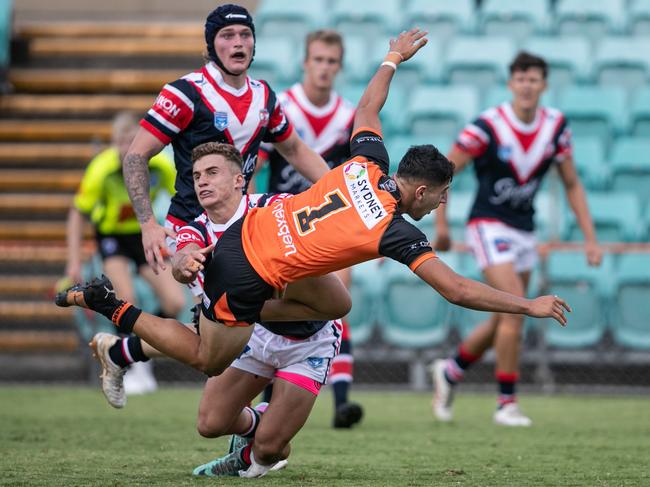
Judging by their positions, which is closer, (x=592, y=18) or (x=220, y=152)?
(x=220, y=152)

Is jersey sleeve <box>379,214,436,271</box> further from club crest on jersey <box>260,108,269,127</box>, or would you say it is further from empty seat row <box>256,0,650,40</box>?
empty seat row <box>256,0,650,40</box>

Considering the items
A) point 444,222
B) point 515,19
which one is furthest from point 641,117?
point 444,222

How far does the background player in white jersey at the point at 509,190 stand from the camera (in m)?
8.37

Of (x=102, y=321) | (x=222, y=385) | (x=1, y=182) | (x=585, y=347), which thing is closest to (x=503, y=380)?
(x=585, y=347)

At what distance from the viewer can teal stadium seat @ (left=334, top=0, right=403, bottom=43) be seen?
13.6 m

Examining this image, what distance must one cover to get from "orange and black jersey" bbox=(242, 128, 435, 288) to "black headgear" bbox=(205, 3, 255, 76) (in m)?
1.11

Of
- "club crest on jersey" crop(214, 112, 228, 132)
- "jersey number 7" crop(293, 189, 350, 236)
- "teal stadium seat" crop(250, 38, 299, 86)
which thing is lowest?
"jersey number 7" crop(293, 189, 350, 236)

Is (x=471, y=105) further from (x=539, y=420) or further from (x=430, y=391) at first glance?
(x=539, y=420)

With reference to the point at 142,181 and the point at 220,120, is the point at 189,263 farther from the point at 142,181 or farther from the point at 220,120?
the point at 220,120

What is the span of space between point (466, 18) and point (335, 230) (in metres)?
9.07

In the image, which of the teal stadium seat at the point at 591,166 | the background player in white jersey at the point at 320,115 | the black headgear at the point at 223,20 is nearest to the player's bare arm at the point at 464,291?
the black headgear at the point at 223,20

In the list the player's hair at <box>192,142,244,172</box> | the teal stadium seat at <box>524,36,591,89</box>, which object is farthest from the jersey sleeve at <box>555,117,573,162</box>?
the teal stadium seat at <box>524,36,591,89</box>

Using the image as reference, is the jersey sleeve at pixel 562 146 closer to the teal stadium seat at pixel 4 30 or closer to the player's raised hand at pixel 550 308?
the player's raised hand at pixel 550 308

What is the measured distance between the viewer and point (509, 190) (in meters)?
8.52
